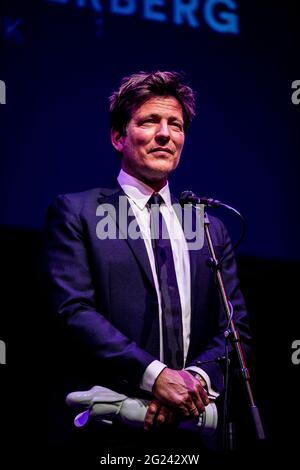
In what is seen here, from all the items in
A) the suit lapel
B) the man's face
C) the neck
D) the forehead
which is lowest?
the suit lapel

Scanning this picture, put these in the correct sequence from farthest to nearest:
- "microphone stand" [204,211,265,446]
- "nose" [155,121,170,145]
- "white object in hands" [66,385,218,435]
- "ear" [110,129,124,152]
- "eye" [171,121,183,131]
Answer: "ear" [110,129,124,152] → "eye" [171,121,183,131] → "nose" [155,121,170,145] → "white object in hands" [66,385,218,435] → "microphone stand" [204,211,265,446]

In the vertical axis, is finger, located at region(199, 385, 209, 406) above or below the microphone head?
below

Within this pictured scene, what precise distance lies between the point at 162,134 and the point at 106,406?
3.93ft

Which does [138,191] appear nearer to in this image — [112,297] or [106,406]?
[112,297]

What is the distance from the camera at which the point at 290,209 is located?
3.99m

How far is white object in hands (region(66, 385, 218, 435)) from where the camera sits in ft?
7.69

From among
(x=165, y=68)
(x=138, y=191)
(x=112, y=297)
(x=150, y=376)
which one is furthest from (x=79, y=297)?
(x=165, y=68)

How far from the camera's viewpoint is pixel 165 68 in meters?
3.72

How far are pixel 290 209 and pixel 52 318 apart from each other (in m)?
1.95

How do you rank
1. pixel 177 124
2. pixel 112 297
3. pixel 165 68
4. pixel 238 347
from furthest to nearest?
pixel 165 68
pixel 177 124
pixel 112 297
pixel 238 347

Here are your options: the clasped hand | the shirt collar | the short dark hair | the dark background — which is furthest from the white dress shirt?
the dark background

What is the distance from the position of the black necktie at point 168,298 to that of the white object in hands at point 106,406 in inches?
10.4

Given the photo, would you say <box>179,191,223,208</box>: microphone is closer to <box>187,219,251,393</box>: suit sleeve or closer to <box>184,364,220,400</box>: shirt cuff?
<box>187,219,251,393</box>: suit sleeve
